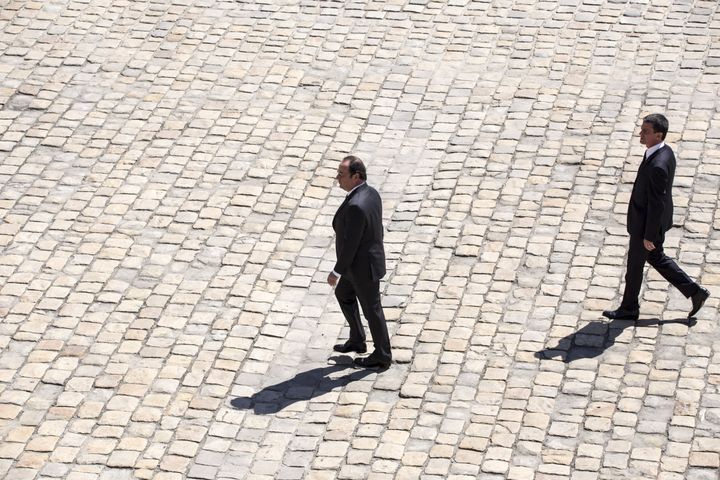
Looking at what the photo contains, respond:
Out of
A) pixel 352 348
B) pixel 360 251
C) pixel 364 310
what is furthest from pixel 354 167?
pixel 352 348

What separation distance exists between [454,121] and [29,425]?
5849mm

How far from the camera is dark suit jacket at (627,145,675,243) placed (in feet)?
33.4

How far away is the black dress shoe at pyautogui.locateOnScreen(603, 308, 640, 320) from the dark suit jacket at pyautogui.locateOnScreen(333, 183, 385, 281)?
204 centimetres

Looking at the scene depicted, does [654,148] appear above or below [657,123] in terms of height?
below

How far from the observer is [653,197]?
10227mm

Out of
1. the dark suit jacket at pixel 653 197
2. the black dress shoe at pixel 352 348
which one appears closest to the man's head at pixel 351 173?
the black dress shoe at pixel 352 348

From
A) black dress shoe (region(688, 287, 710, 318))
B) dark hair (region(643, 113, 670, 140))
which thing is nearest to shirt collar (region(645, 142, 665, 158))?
dark hair (region(643, 113, 670, 140))

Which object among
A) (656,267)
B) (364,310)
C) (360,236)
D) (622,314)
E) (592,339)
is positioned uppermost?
(360,236)

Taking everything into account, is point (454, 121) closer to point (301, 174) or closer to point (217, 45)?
point (301, 174)

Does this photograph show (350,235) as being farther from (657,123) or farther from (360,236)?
(657,123)

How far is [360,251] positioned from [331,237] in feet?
7.04

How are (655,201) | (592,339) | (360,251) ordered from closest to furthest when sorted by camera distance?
1. (360,251)
2. (655,201)
3. (592,339)

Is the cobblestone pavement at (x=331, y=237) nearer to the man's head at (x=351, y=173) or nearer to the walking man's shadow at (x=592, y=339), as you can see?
the walking man's shadow at (x=592, y=339)

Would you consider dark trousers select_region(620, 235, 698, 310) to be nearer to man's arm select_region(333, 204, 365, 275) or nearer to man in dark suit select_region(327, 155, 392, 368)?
man in dark suit select_region(327, 155, 392, 368)
